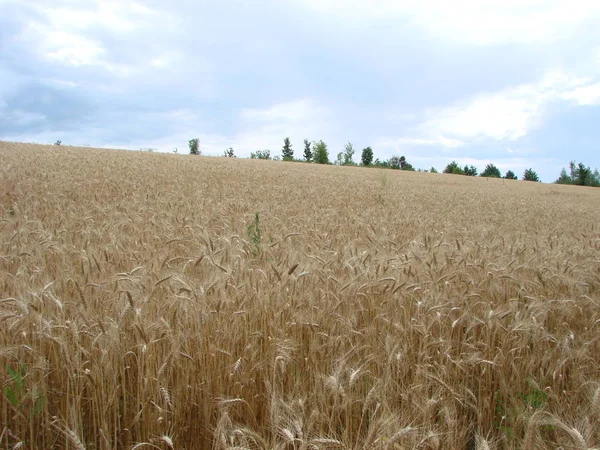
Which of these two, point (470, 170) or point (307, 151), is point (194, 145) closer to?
point (307, 151)

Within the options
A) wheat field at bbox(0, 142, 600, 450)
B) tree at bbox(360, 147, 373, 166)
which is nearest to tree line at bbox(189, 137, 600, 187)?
tree at bbox(360, 147, 373, 166)

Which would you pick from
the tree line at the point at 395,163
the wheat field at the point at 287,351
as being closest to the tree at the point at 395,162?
the tree line at the point at 395,163

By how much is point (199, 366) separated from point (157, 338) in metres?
0.28

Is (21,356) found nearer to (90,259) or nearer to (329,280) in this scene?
(90,259)

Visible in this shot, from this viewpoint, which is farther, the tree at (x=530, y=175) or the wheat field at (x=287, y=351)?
the tree at (x=530, y=175)

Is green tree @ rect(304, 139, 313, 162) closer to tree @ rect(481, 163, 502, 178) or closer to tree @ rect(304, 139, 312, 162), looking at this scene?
tree @ rect(304, 139, 312, 162)

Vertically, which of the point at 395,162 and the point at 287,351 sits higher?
the point at 395,162

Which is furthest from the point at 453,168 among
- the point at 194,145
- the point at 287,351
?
the point at 287,351

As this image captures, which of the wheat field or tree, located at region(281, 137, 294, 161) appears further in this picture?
tree, located at region(281, 137, 294, 161)

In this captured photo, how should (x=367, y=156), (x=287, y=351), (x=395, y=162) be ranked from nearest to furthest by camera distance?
(x=287, y=351)
(x=367, y=156)
(x=395, y=162)

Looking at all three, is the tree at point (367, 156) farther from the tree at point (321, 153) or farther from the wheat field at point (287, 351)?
the wheat field at point (287, 351)

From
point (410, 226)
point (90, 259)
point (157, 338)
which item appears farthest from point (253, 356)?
point (410, 226)

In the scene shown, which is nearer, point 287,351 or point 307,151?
point 287,351

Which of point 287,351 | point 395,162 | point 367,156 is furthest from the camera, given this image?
point 395,162
